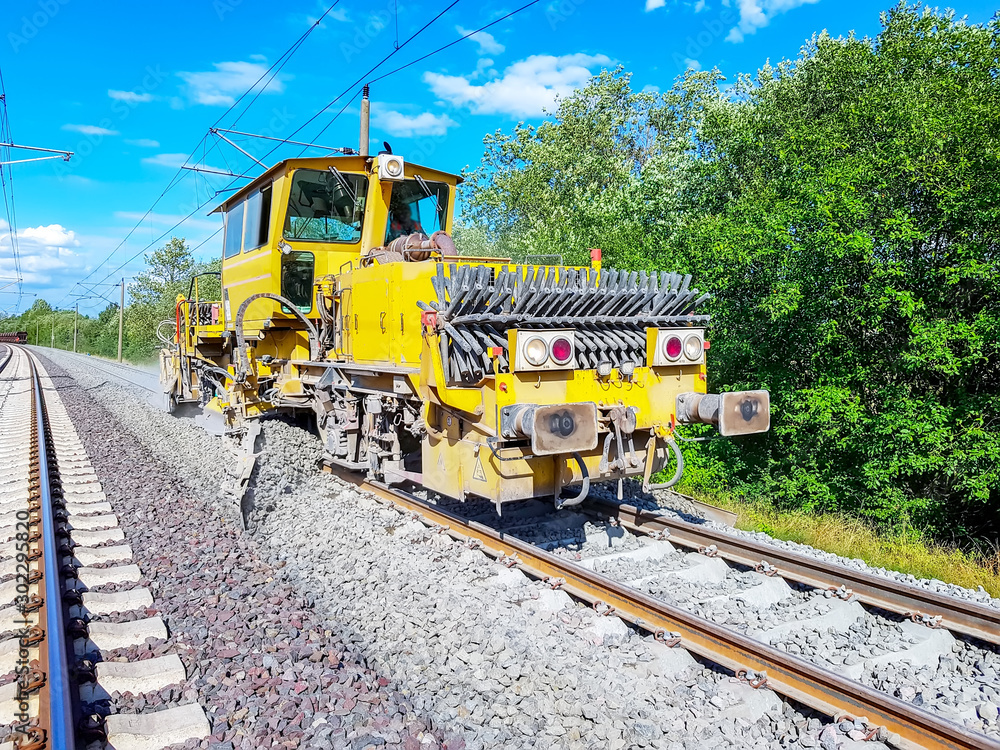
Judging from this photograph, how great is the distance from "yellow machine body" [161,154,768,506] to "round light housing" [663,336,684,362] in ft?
0.04

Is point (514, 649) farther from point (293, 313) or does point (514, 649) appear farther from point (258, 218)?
point (258, 218)

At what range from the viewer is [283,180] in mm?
7539

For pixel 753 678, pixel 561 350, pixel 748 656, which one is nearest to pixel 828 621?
pixel 748 656

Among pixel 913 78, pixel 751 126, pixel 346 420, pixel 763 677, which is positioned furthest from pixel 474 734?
pixel 913 78

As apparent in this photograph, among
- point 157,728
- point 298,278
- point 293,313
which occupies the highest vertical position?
point 298,278

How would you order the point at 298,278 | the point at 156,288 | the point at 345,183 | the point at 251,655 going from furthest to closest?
the point at 156,288 → the point at 298,278 → the point at 345,183 → the point at 251,655

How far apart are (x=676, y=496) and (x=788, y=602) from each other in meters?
2.82

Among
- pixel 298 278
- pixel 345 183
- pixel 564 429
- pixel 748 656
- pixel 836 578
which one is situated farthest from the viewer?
pixel 298 278

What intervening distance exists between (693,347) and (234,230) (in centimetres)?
714

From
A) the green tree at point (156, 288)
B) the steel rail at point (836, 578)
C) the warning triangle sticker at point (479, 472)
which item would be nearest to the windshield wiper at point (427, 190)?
the warning triangle sticker at point (479, 472)

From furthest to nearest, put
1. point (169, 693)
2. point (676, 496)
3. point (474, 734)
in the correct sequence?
point (676, 496) < point (169, 693) < point (474, 734)

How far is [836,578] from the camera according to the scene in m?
4.57

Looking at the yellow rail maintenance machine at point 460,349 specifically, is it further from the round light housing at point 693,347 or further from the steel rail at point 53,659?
the steel rail at point 53,659

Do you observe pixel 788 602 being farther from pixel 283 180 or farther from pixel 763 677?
pixel 283 180
